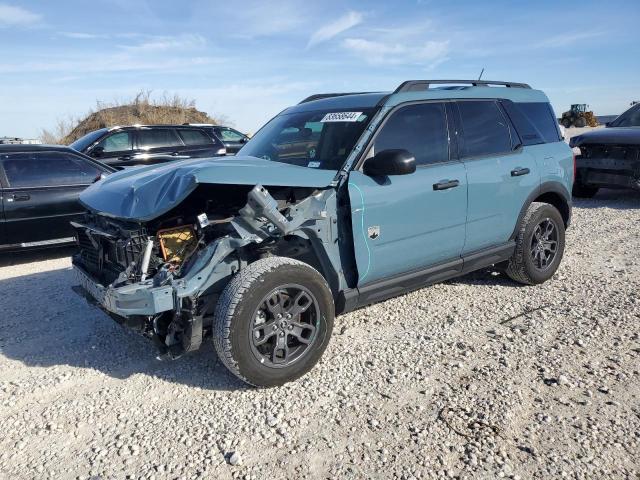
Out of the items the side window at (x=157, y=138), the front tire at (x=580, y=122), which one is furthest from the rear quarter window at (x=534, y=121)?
the front tire at (x=580, y=122)

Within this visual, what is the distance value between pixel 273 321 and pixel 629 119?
9.91 metres

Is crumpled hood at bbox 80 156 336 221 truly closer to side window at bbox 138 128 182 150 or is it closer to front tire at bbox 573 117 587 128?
side window at bbox 138 128 182 150

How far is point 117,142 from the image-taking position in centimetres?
1067

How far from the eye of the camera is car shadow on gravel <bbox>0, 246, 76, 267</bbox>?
7.10 meters

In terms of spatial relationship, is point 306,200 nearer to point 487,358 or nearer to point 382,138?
point 382,138

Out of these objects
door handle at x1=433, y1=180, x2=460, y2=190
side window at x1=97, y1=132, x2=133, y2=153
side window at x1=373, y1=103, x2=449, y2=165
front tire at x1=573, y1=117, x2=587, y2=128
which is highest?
front tire at x1=573, y1=117, x2=587, y2=128

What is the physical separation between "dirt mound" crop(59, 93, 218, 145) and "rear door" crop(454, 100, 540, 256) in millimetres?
21335

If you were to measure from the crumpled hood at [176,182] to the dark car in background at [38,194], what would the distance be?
11.0 feet

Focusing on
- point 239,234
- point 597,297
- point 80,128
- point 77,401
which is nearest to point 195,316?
point 239,234

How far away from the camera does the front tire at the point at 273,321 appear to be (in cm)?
324

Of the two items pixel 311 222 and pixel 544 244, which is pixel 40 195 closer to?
pixel 311 222

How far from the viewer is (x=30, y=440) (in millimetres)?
3035

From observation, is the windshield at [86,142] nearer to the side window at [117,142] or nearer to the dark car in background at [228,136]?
the side window at [117,142]

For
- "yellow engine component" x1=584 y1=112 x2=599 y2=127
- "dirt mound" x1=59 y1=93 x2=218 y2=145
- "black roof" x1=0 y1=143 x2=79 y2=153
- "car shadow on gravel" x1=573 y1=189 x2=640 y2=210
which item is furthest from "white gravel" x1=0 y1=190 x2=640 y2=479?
"yellow engine component" x1=584 y1=112 x2=599 y2=127
